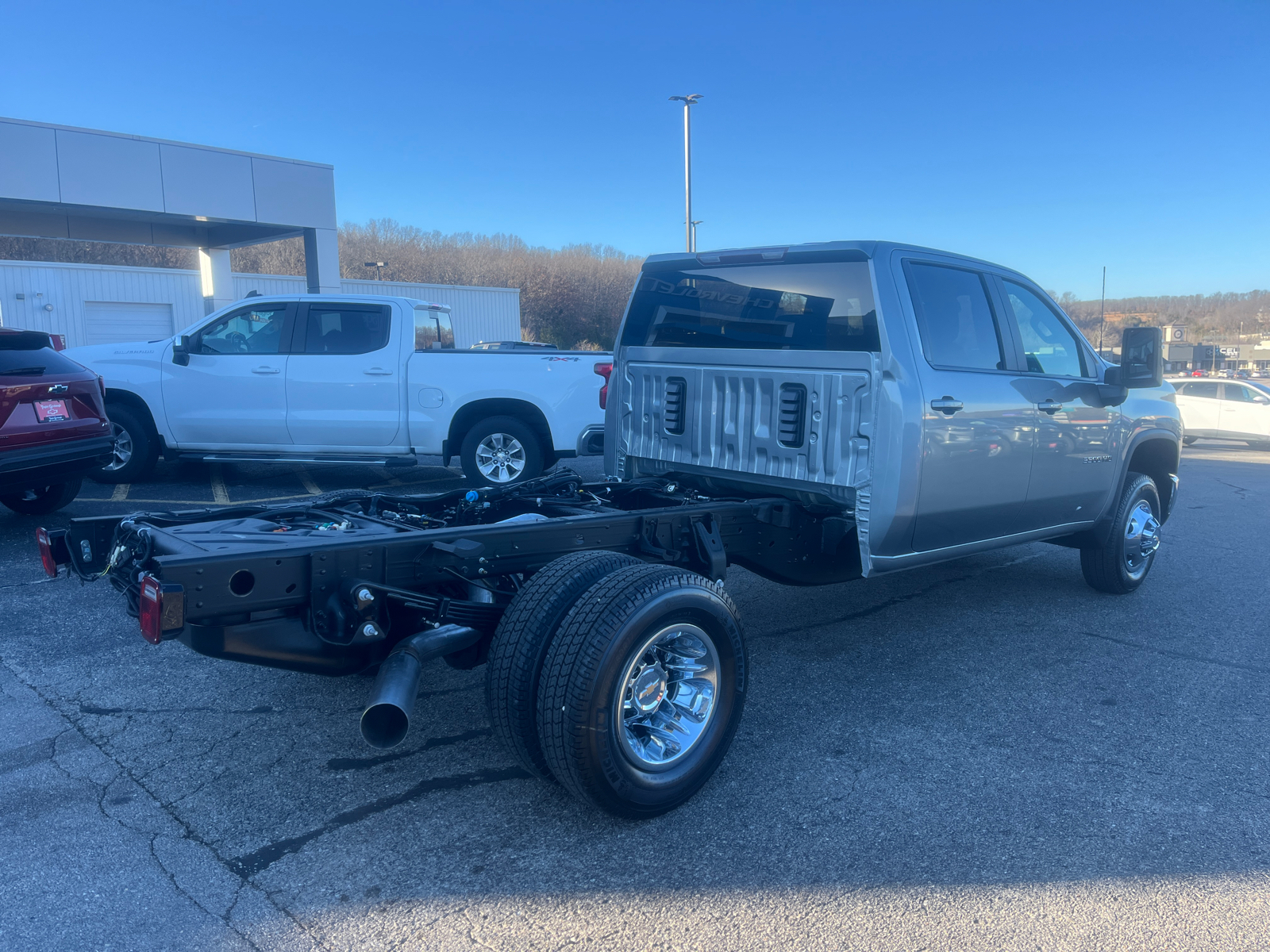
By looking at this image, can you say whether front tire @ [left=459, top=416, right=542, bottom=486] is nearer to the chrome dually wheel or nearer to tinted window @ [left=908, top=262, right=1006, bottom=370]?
tinted window @ [left=908, top=262, right=1006, bottom=370]

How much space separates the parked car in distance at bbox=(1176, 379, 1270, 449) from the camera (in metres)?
18.0

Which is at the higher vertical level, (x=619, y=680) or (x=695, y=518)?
(x=695, y=518)

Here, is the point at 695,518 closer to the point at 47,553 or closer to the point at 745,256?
the point at 745,256

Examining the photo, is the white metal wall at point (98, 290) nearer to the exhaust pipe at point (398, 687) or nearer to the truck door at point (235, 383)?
the truck door at point (235, 383)

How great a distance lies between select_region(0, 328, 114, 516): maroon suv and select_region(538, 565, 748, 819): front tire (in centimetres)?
548

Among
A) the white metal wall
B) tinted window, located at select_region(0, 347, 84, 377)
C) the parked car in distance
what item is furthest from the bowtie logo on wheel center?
the parked car in distance

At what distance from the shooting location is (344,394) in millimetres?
9586

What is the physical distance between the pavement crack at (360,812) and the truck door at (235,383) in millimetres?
6943

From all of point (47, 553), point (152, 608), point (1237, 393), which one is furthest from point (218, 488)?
point (1237, 393)

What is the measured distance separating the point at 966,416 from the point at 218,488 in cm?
797

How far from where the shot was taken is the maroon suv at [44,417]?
667cm

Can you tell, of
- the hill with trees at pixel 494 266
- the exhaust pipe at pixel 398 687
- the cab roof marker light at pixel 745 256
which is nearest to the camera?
the exhaust pipe at pixel 398 687

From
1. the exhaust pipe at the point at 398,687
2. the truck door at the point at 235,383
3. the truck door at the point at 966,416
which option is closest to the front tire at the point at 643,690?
the exhaust pipe at the point at 398,687

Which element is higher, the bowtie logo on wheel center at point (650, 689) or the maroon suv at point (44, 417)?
the maroon suv at point (44, 417)
